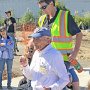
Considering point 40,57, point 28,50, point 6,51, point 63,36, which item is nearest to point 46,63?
point 40,57

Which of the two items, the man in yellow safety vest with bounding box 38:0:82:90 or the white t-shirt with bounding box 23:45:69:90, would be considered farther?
the man in yellow safety vest with bounding box 38:0:82:90

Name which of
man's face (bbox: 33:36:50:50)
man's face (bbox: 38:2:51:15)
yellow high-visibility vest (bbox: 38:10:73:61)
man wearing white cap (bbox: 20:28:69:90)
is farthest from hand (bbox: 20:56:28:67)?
man's face (bbox: 38:2:51:15)

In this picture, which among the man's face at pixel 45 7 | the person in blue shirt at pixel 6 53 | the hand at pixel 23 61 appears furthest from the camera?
the person in blue shirt at pixel 6 53

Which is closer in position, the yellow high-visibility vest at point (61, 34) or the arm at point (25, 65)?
the arm at point (25, 65)

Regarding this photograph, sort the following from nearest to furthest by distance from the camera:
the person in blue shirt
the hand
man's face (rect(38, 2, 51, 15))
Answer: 1. the hand
2. man's face (rect(38, 2, 51, 15))
3. the person in blue shirt

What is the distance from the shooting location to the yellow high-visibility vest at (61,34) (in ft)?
21.0

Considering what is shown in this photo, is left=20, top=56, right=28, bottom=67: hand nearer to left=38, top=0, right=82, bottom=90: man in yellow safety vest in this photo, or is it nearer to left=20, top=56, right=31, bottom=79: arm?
left=20, top=56, right=31, bottom=79: arm

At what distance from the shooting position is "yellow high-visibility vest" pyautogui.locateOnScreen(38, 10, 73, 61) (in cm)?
641

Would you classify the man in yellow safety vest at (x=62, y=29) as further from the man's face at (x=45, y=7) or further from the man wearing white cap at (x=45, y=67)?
the man wearing white cap at (x=45, y=67)

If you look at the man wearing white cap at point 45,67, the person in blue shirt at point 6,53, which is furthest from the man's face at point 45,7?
the person in blue shirt at point 6,53

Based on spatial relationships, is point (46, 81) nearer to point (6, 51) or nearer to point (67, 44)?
point (67, 44)

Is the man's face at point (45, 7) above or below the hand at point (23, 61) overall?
above

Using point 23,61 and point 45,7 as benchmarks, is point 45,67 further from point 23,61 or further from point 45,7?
point 45,7

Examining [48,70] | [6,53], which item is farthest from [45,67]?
[6,53]
